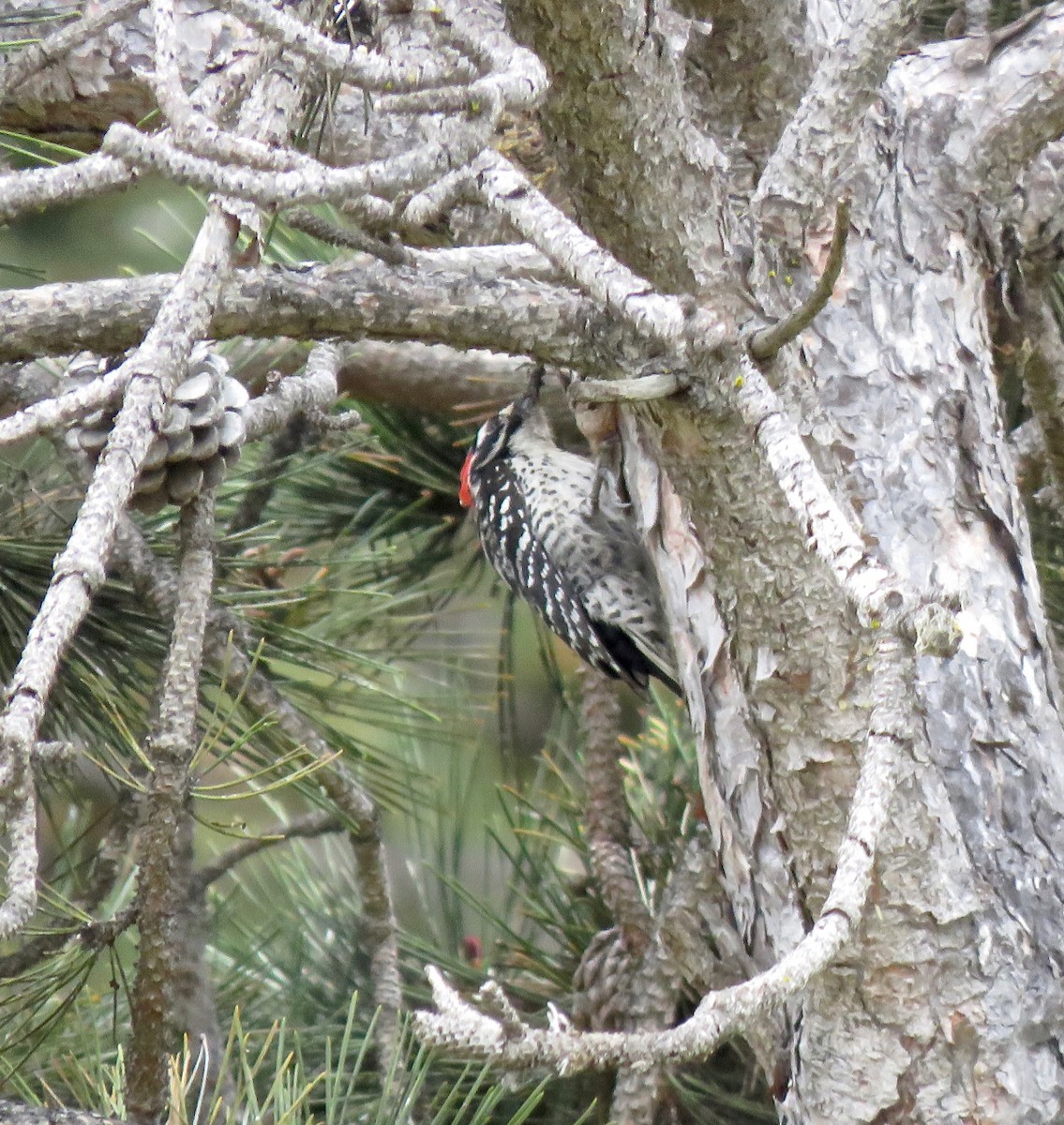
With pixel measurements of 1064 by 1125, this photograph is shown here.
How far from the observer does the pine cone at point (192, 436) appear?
1.73 metres

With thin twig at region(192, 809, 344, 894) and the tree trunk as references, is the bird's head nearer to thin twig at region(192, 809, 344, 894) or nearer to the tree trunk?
thin twig at region(192, 809, 344, 894)

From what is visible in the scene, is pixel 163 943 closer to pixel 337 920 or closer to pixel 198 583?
pixel 198 583

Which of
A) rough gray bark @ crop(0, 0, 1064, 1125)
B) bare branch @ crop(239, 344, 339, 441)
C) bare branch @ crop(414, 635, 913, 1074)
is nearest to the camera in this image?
bare branch @ crop(414, 635, 913, 1074)

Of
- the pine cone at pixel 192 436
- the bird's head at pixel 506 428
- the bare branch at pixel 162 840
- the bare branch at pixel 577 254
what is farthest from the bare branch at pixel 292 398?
the bird's head at pixel 506 428

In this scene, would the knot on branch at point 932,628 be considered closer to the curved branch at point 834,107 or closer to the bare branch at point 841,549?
the bare branch at point 841,549

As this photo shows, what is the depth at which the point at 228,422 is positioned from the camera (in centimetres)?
177

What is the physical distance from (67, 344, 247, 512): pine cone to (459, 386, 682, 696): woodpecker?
1194 mm

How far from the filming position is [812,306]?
3.89 feet

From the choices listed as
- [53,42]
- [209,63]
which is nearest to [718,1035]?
[53,42]

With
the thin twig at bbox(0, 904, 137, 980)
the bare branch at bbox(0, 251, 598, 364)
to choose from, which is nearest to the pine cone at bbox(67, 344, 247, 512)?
the bare branch at bbox(0, 251, 598, 364)

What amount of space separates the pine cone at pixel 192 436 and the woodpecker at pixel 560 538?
119 centimetres

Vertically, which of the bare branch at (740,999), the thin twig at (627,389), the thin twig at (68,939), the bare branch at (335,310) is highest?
the bare branch at (335,310)

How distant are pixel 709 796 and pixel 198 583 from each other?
0.78m

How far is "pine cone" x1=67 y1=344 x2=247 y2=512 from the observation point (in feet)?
5.67
